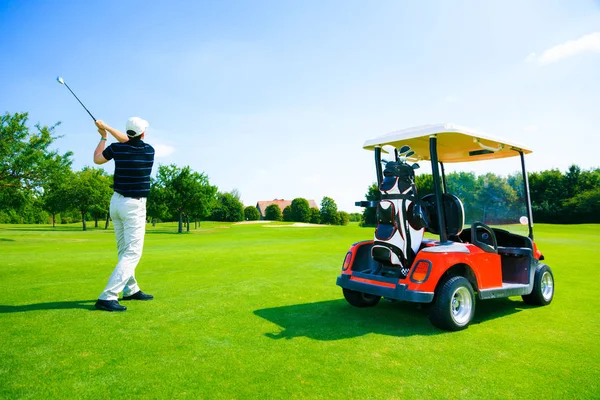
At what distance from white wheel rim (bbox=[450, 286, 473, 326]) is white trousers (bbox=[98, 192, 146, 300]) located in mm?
4394

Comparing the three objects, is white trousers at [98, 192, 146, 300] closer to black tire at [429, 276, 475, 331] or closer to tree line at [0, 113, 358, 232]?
black tire at [429, 276, 475, 331]

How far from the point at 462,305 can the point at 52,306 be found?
5.88 m

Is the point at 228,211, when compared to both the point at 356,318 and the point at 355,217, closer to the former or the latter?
the point at 355,217

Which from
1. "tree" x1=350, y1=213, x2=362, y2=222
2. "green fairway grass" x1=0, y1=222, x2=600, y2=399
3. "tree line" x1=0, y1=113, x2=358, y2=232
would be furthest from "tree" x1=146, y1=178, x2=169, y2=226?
"tree" x1=350, y1=213, x2=362, y2=222

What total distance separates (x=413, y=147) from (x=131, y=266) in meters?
4.80

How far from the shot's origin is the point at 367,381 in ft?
10.7

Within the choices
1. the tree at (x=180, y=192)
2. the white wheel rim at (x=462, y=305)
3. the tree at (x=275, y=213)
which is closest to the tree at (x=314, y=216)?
the tree at (x=275, y=213)

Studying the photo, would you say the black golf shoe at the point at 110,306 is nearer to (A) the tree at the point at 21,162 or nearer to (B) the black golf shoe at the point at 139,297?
(B) the black golf shoe at the point at 139,297

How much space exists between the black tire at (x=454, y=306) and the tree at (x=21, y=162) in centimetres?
3423

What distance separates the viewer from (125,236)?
564 cm

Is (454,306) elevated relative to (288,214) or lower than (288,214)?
lower

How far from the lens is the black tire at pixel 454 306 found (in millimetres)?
4656

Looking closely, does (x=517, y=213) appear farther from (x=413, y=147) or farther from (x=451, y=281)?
(x=451, y=281)

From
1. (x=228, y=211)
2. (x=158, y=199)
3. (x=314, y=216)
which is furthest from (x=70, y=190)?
(x=314, y=216)
